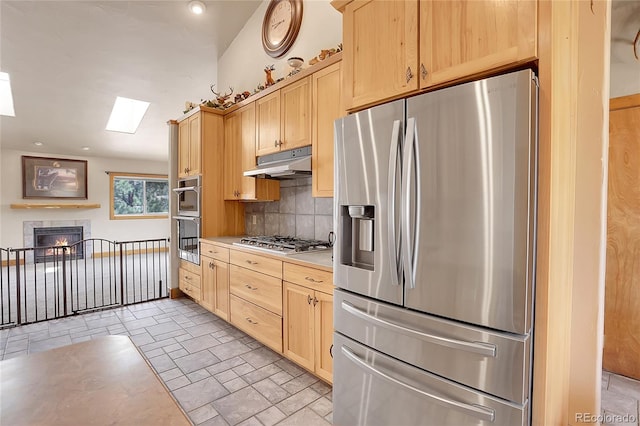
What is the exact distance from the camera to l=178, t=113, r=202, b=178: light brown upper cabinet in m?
3.76

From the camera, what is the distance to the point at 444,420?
4.22ft

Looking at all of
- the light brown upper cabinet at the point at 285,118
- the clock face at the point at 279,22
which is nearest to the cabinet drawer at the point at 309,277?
the light brown upper cabinet at the point at 285,118

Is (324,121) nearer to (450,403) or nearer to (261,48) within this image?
(450,403)

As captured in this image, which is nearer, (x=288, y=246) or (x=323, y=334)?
(x=323, y=334)

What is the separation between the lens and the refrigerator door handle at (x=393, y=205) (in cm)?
143

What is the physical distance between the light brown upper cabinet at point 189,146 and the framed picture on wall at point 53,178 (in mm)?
4773

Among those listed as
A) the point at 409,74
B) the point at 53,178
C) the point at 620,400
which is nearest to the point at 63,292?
the point at 53,178

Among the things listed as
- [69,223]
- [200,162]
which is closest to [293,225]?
[200,162]

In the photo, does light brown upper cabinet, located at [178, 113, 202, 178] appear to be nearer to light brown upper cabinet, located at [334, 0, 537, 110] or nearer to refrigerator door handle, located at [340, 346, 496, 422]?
light brown upper cabinet, located at [334, 0, 537, 110]

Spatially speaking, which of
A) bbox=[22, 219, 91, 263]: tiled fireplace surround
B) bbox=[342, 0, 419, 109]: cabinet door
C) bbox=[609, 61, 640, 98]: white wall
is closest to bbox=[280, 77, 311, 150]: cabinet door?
bbox=[342, 0, 419, 109]: cabinet door

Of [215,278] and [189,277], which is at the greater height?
[215,278]

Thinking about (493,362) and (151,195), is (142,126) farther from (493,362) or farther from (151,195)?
(493,362)

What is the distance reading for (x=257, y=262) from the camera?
2.68 m

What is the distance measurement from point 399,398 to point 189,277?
3308 mm
